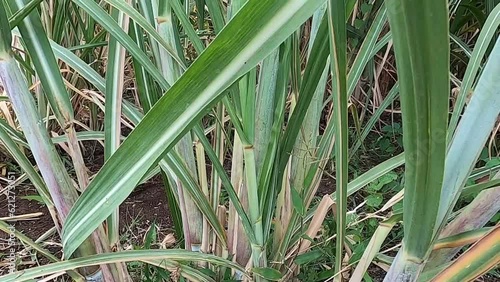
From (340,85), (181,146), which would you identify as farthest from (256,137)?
(340,85)

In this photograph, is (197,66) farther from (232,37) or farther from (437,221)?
(437,221)

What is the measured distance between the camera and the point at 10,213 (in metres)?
0.97

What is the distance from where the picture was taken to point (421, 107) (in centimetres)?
25

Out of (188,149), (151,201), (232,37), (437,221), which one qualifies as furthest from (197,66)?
(151,201)

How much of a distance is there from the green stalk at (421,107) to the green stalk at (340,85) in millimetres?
66

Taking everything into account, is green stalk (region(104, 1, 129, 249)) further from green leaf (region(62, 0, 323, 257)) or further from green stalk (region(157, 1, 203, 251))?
green leaf (region(62, 0, 323, 257))

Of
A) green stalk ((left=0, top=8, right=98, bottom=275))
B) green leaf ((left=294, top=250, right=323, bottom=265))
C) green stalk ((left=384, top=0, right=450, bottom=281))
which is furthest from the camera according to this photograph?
green leaf ((left=294, top=250, right=323, bottom=265))

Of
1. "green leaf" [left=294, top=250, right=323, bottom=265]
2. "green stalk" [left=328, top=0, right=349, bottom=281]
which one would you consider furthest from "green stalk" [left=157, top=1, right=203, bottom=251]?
"green stalk" [left=328, top=0, right=349, bottom=281]

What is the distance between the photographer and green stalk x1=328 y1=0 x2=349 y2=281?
1.01 feet

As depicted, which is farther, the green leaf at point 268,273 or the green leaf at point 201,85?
the green leaf at point 268,273

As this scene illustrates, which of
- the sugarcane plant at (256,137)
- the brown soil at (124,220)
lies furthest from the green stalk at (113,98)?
the brown soil at (124,220)

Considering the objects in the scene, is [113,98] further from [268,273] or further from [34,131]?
[268,273]

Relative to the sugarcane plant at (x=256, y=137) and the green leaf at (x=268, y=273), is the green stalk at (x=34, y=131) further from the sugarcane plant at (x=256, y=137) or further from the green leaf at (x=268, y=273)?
the green leaf at (x=268, y=273)

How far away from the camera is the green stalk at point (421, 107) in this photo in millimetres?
200
